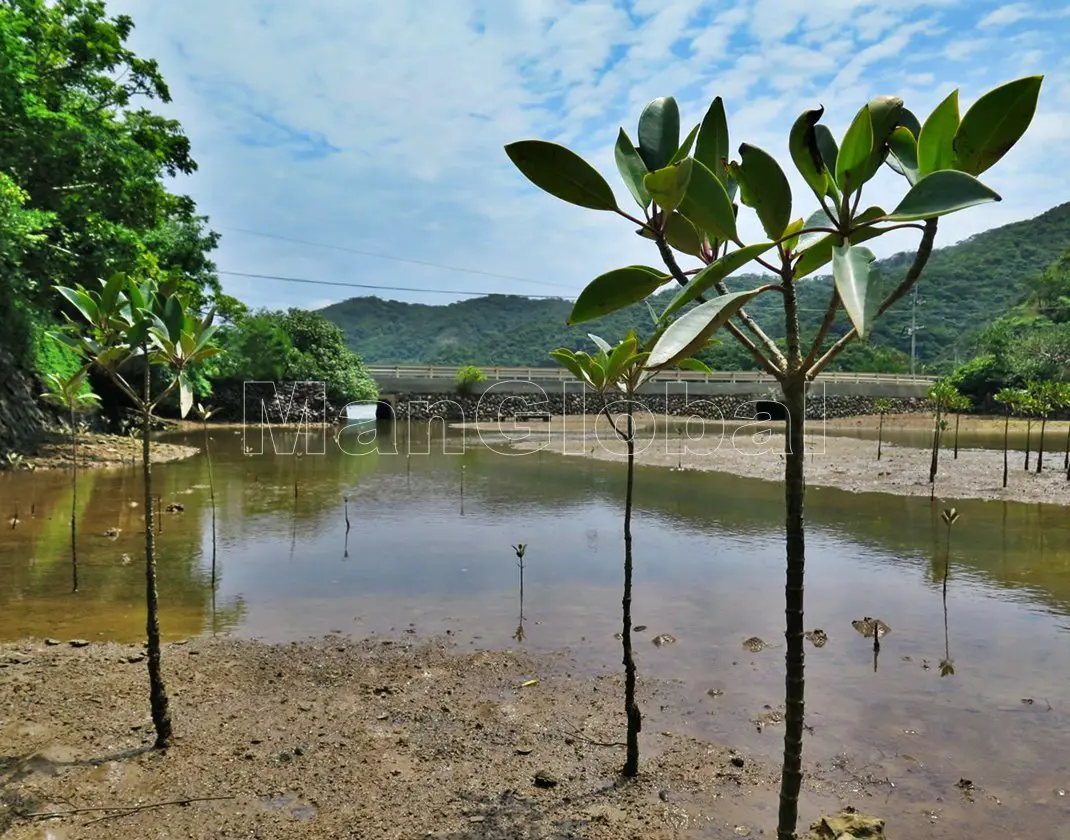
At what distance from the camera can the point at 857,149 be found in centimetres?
189

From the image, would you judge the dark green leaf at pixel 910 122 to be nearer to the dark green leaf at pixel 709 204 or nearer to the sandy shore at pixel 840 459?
the dark green leaf at pixel 709 204

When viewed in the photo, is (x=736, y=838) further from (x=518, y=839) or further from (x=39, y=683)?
(x=39, y=683)

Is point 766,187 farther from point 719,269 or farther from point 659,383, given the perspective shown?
point 659,383

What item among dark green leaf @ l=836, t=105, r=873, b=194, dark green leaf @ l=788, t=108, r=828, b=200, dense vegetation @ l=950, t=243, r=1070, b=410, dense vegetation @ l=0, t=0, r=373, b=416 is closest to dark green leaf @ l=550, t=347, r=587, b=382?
dark green leaf @ l=788, t=108, r=828, b=200

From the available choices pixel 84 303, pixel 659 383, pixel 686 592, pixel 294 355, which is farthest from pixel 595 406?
pixel 84 303

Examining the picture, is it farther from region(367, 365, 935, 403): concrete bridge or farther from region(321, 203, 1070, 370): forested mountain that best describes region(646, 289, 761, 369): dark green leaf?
region(321, 203, 1070, 370): forested mountain

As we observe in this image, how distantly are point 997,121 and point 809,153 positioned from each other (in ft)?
1.51

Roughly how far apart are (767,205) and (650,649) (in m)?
5.71

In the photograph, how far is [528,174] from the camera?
7.32 feet

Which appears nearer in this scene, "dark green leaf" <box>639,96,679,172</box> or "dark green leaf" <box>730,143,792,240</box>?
"dark green leaf" <box>730,143,792,240</box>

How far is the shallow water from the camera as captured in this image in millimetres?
5258

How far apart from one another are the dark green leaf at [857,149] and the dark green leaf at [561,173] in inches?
27.3

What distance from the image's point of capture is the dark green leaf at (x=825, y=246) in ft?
6.43

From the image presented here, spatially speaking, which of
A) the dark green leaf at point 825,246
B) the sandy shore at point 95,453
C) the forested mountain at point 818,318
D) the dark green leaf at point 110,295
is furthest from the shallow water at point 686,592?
the forested mountain at point 818,318
